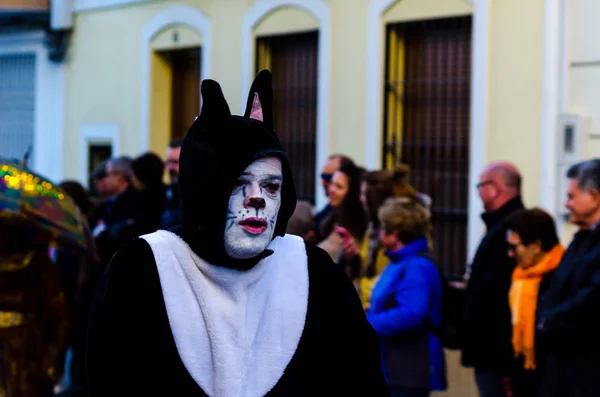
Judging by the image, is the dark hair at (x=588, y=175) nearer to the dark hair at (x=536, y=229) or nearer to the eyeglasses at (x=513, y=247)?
the dark hair at (x=536, y=229)

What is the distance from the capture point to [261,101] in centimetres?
380

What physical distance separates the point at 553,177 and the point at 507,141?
0.53m

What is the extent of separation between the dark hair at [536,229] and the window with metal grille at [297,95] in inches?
202

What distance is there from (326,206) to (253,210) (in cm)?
438

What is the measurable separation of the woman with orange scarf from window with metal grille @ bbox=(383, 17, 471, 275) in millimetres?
3225

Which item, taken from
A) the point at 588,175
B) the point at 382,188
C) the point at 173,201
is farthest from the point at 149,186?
the point at 588,175

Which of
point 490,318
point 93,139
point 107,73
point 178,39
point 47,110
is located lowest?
point 490,318

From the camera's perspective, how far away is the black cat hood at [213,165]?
3.58 meters

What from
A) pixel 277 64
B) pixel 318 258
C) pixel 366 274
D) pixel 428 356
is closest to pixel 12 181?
pixel 366 274

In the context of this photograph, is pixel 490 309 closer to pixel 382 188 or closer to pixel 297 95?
pixel 382 188

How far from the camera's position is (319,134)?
11.3 meters

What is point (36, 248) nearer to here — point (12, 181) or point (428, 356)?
point (12, 181)

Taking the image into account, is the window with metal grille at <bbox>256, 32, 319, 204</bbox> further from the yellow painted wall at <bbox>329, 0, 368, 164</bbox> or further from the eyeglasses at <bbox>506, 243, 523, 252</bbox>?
the eyeglasses at <bbox>506, 243, 523, 252</bbox>

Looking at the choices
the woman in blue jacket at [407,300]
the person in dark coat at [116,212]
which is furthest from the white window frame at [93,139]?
the woman in blue jacket at [407,300]
